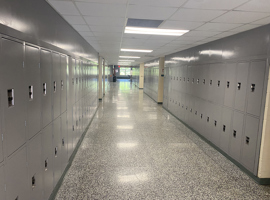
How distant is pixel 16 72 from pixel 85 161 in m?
2.92

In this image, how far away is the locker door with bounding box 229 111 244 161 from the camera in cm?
411

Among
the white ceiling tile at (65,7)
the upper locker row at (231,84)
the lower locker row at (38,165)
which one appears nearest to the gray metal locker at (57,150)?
the lower locker row at (38,165)

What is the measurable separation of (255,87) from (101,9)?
3107mm

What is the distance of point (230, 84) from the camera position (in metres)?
4.51

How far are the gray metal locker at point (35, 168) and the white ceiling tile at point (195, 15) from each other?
8.95ft

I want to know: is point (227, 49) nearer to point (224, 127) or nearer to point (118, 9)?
point (224, 127)

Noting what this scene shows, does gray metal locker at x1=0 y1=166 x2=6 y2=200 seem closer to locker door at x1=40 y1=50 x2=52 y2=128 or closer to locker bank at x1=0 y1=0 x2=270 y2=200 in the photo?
locker bank at x1=0 y1=0 x2=270 y2=200

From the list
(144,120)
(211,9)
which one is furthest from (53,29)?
(144,120)

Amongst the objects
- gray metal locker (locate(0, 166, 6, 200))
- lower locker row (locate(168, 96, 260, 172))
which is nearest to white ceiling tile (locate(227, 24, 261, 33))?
lower locker row (locate(168, 96, 260, 172))

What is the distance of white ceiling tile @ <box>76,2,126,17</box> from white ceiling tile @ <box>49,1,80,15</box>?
0.33ft

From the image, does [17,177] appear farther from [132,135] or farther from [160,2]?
[132,135]

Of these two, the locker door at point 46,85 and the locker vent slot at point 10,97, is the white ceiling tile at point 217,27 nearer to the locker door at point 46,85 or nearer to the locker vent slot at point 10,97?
the locker door at point 46,85

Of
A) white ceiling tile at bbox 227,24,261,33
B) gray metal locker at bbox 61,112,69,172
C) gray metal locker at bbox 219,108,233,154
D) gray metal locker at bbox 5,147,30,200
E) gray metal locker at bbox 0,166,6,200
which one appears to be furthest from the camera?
gray metal locker at bbox 219,108,233,154

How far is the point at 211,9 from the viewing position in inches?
113
